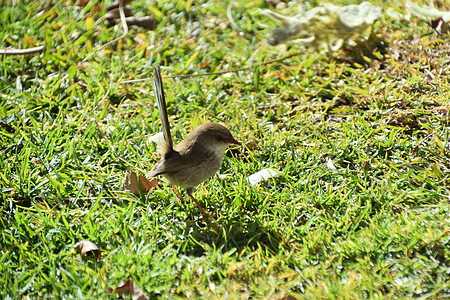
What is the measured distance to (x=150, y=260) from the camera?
10.1 feet

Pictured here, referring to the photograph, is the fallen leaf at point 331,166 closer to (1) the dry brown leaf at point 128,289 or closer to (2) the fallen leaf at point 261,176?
(2) the fallen leaf at point 261,176

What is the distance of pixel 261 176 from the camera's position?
384 cm

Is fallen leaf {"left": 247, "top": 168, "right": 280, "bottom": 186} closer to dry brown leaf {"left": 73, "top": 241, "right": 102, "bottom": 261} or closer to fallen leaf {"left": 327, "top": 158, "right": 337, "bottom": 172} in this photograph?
fallen leaf {"left": 327, "top": 158, "right": 337, "bottom": 172}

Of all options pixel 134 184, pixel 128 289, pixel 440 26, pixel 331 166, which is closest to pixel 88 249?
pixel 128 289

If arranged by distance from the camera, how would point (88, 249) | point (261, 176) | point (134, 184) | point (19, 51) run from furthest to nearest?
point (19, 51)
point (261, 176)
point (134, 184)
point (88, 249)

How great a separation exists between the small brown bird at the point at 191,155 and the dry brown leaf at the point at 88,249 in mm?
613

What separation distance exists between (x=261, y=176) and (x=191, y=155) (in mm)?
658

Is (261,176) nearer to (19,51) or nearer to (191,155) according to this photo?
(191,155)

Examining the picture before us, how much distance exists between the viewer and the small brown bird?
3.38m

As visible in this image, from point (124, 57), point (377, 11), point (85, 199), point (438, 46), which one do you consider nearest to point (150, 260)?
point (85, 199)

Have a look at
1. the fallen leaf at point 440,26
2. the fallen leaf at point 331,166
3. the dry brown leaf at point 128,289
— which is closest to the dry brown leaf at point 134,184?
the dry brown leaf at point 128,289

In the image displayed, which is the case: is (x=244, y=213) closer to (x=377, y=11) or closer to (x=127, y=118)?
(x=127, y=118)

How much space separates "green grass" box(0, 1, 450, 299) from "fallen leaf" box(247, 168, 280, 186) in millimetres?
49

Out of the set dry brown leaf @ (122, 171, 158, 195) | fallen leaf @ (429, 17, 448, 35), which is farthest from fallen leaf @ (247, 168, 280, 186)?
fallen leaf @ (429, 17, 448, 35)
